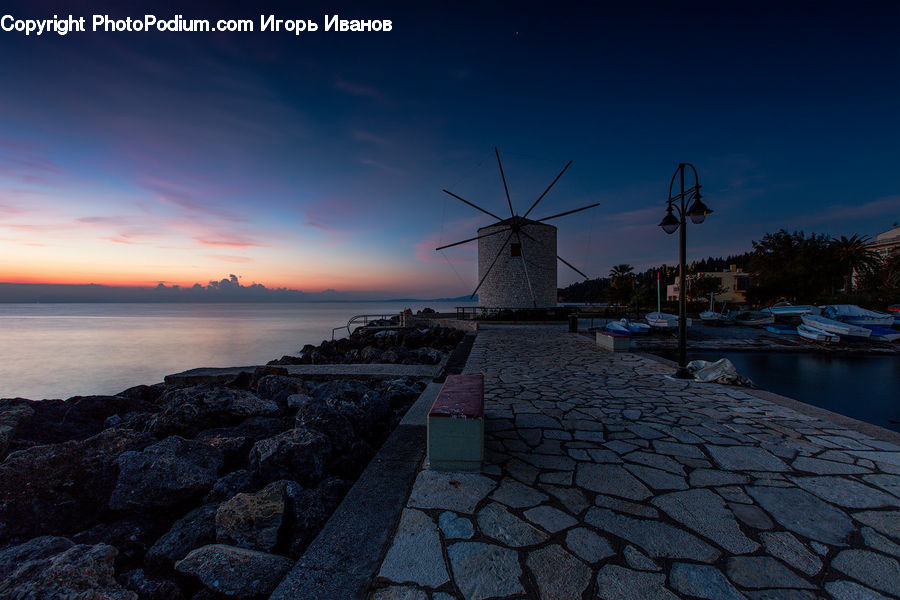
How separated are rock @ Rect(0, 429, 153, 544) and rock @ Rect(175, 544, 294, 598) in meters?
1.38

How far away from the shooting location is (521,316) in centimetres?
1964

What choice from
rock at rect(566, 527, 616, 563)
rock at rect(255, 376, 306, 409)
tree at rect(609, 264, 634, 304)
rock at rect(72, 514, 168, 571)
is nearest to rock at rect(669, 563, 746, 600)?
rock at rect(566, 527, 616, 563)

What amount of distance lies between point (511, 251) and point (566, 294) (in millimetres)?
85809

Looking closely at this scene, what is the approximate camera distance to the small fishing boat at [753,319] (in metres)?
19.0

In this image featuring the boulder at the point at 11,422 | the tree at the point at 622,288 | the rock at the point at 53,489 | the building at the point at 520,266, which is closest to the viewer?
the rock at the point at 53,489

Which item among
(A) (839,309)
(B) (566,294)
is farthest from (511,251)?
(B) (566,294)

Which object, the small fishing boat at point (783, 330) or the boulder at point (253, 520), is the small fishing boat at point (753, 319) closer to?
the small fishing boat at point (783, 330)

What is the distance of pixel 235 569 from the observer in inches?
74.5

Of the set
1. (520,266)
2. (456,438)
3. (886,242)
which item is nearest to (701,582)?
(456,438)

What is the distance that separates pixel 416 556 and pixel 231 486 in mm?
1730

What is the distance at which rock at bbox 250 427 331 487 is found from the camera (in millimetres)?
2859

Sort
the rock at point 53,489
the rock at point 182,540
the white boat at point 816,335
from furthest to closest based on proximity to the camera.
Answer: the white boat at point 816,335
the rock at point 53,489
the rock at point 182,540

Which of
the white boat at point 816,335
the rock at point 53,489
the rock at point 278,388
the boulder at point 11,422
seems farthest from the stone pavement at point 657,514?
the white boat at point 816,335

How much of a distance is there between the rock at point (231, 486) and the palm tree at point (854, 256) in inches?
1813
